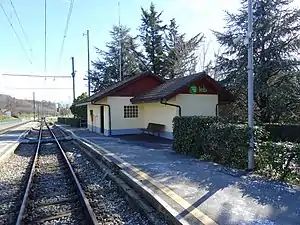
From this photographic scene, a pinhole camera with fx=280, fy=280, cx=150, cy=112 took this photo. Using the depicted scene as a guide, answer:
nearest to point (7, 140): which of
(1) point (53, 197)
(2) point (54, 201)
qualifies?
(1) point (53, 197)

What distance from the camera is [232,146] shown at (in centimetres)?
829

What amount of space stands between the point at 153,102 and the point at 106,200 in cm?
1119

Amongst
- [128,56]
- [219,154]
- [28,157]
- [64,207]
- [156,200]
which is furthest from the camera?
[128,56]

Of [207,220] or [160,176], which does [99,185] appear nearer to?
[160,176]

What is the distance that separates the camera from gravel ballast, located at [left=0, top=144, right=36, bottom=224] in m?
5.73

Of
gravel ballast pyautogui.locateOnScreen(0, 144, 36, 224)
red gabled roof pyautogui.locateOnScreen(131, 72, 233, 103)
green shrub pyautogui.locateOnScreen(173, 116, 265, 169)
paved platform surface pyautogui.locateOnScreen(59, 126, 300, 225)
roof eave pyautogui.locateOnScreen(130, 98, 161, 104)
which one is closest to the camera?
paved platform surface pyautogui.locateOnScreen(59, 126, 300, 225)

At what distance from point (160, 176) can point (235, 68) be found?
47.1ft

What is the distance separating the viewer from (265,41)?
18328 mm

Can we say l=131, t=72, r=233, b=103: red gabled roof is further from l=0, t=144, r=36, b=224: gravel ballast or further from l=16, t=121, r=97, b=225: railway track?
l=16, t=121, r=97, b=225: railway track

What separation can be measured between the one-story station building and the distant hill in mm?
85513

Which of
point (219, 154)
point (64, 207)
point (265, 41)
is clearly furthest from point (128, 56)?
point (64, 207)

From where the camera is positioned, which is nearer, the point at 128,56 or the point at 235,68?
the point at 235,68

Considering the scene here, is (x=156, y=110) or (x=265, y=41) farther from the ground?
(x=265, y=41)

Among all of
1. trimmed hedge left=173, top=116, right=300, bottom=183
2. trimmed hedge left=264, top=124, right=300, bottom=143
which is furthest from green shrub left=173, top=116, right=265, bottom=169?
trimmed hedge left=264, top=124, right=300, bottom=143
